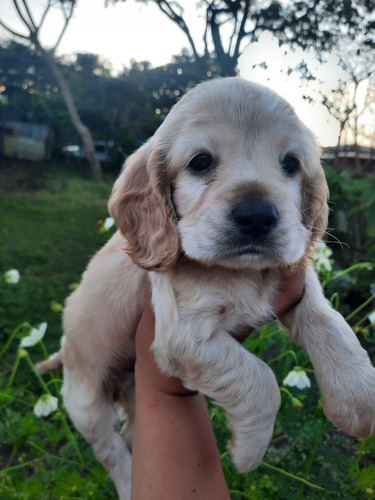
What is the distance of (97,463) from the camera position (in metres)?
1.93

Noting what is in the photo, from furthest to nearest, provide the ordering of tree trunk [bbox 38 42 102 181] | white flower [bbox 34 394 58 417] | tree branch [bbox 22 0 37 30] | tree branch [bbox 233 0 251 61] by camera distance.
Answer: tree trunk [bbox 38 42 102 181], tree branch [bbox 22 0 37 30], tree branch [bbox 233 0 251 61], white flower [bbox 34 394 58 417]

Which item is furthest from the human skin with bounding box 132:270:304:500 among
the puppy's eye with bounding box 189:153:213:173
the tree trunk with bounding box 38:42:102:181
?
the tree trunk with bounding box 38:42:102:181

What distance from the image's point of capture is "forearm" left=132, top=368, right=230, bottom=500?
49.5 inches

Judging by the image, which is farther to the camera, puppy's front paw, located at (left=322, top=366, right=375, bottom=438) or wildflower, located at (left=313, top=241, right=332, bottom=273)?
wildflower, located at (left=313, top=241, right=332, bottom=273)

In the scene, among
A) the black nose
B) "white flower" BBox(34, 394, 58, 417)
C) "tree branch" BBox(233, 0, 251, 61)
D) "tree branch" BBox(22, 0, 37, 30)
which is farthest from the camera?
"tree branch" BBox(22, 0, 37, 30)

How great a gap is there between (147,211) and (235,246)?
38 cm

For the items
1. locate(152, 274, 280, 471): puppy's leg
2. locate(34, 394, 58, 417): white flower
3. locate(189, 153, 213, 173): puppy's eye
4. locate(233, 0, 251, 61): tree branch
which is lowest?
locate(34, 394, 58, 417): white flower

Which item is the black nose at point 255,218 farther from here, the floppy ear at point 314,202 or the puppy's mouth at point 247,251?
the floppy ear at point 314,202

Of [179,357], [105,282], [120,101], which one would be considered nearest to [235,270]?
[179,357]

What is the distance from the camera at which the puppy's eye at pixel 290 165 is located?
1256 millimetres

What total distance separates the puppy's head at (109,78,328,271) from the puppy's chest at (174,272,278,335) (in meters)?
0.10

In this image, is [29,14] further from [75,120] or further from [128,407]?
[128,407]

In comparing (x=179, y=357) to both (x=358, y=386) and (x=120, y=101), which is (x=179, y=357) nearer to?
(x=358, y=386)

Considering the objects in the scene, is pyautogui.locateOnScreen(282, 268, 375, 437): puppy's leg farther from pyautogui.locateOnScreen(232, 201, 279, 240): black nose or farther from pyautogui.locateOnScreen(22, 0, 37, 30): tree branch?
pyautogui.locateOnScreen(22, 0, 37, 30): tree branch
